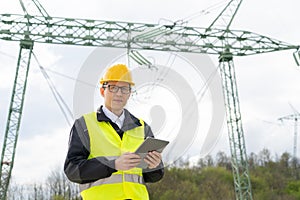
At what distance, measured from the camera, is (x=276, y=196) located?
56.1 m

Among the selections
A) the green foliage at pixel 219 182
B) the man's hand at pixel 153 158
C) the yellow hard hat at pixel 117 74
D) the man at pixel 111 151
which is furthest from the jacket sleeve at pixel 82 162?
the green foliage at pixel 219 182

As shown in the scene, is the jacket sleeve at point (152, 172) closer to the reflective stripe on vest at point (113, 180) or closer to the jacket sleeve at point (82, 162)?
the reflective stripe on vest at point (113, 180)

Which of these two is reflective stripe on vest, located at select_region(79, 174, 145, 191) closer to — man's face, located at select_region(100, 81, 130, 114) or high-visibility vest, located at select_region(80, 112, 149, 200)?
high-visibility vest, located at select_region(80, 112, 149, 200)

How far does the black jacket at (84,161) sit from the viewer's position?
251 centimetres

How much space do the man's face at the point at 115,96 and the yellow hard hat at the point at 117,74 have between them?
0.09ft

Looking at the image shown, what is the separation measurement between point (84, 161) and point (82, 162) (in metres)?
0.01

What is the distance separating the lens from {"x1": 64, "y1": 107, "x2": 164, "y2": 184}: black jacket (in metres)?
2.51

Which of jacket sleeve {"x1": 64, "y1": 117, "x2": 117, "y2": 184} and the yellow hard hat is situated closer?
jacket sleeve {"x1": 64, "y1": 117, "x2": 117, "y2": 184}

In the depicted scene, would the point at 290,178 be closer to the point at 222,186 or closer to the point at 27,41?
→ the point at 222,186

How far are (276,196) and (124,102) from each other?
188 ft

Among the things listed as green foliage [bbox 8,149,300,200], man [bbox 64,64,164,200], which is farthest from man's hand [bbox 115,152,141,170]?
green foliage [bbox 8,149,300,200]

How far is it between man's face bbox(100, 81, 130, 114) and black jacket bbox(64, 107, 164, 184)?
7 cm

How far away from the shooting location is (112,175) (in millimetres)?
2646

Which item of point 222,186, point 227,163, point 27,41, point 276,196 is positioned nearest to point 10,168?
point 27,41
